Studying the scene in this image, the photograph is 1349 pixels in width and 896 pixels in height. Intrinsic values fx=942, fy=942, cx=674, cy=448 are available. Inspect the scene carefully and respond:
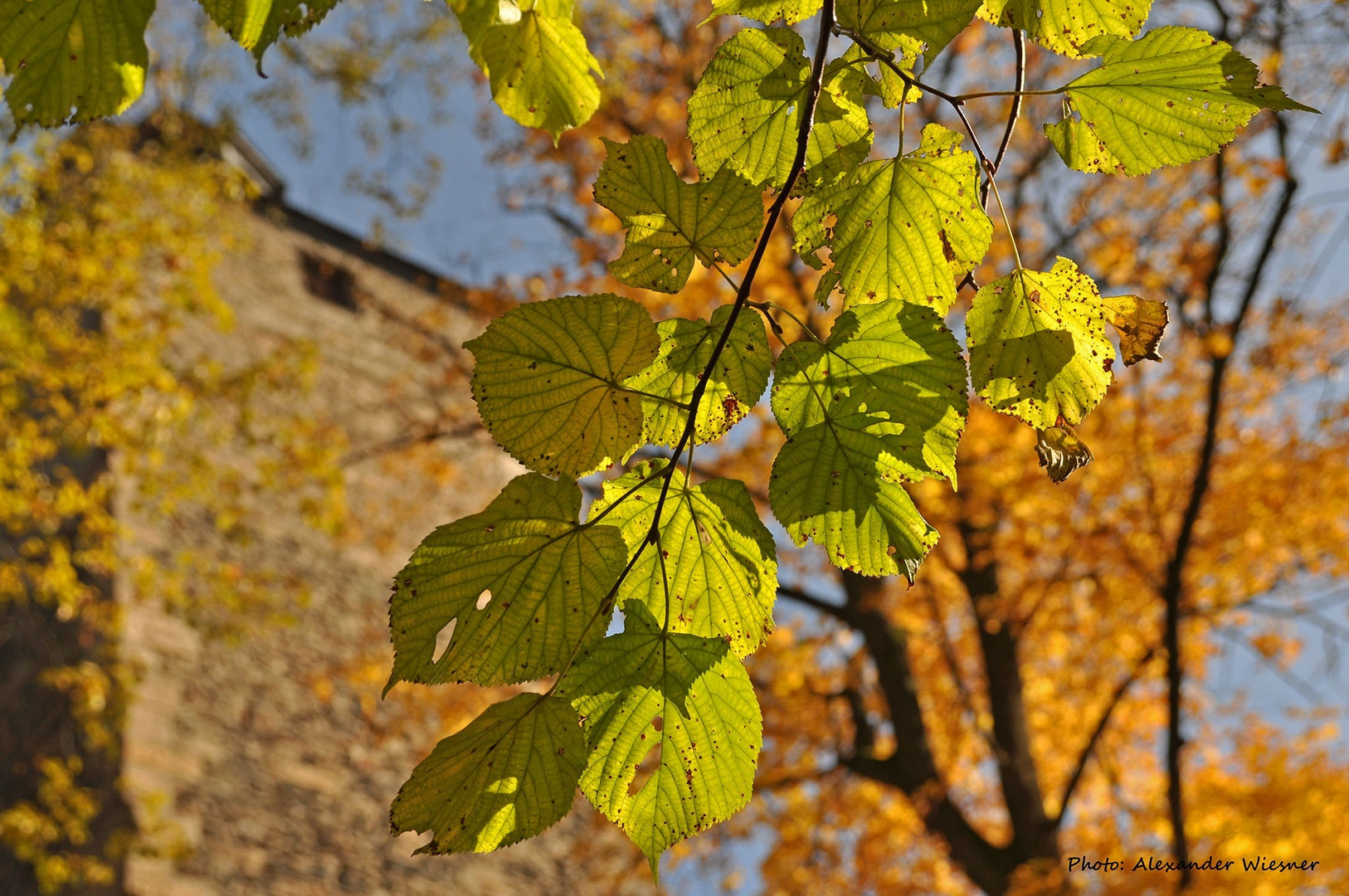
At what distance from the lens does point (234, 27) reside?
73 cm

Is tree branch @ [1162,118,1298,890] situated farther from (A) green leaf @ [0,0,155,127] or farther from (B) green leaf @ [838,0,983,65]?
(A) green leaf @ [0,0,155,127]

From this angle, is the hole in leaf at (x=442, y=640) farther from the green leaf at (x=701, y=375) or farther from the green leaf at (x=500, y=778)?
the green leaf at (x=701, y=375)

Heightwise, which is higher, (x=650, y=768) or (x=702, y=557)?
(x=650, y=768)

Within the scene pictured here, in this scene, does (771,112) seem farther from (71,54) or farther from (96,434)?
(96,434)

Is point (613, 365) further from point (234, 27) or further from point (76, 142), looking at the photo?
point (76, 142)

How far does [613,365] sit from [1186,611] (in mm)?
6285

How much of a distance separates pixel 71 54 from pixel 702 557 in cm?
63

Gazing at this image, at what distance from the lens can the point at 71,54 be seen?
741mm

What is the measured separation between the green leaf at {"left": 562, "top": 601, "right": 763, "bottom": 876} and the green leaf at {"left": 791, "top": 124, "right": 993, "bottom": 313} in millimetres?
305

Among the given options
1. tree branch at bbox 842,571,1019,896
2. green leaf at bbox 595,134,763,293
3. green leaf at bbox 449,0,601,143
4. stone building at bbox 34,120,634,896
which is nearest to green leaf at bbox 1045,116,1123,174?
green leaf at bbox 595,134,763,293

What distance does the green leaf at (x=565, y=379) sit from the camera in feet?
2.16

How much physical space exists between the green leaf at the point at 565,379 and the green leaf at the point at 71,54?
0.39 meters

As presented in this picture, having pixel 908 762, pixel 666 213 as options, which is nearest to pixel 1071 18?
pixel 666 213

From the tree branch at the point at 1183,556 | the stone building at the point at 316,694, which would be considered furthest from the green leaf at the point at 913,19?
the stone building at the point at 316,694
